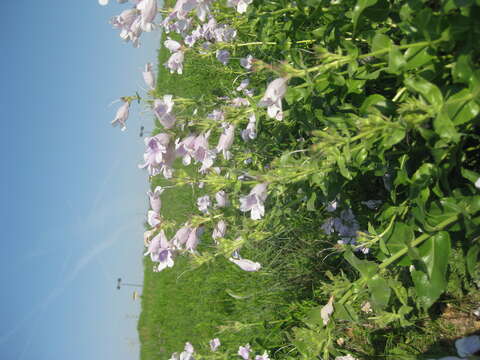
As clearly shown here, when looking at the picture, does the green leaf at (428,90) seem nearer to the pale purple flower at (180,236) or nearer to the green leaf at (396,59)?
the green leaf at (396,59)

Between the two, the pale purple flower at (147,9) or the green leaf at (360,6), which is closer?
the green leaf at (360,6)

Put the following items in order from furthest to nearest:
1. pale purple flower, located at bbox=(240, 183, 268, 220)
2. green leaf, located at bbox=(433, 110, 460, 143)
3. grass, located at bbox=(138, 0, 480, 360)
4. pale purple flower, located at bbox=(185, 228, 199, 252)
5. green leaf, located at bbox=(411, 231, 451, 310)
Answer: grass, located at bbox=(138, 0, 480, 360), pale purple flower, located at bbox=(185, 228, 199, 252), pale purple flower, located at bbox=(240, 183, 268, 220), green leaf, located at bbox=(411, 231, 451, 310), green leaf, located at bbox=(433, 110, 460, 143)

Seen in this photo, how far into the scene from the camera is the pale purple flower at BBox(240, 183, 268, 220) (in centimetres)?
88

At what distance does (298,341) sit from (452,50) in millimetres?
674

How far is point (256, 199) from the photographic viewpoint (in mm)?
902

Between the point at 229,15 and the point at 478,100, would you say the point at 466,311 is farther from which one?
the point at 229,15

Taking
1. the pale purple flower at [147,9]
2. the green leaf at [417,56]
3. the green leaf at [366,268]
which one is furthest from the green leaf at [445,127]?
the pale purple flower at [147,9]

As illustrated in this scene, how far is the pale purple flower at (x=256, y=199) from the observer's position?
2.89 ft

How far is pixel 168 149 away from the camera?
990 mm

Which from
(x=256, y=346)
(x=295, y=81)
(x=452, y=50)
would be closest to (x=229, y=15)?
(x=295, y=81)

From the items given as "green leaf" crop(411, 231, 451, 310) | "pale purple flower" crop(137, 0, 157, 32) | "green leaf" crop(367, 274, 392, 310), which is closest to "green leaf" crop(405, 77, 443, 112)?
"green leaf" crop(411, 231, 451, 310)

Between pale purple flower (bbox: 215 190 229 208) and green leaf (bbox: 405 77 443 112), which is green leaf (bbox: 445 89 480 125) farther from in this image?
pale purple flower (bbox: 215 190 229 208)

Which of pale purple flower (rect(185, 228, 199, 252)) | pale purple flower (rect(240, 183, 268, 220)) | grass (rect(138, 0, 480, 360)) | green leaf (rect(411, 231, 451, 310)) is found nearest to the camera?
green leaf (rect(411, 231, 451, 310))

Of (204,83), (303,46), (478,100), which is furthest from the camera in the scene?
(204,83)
